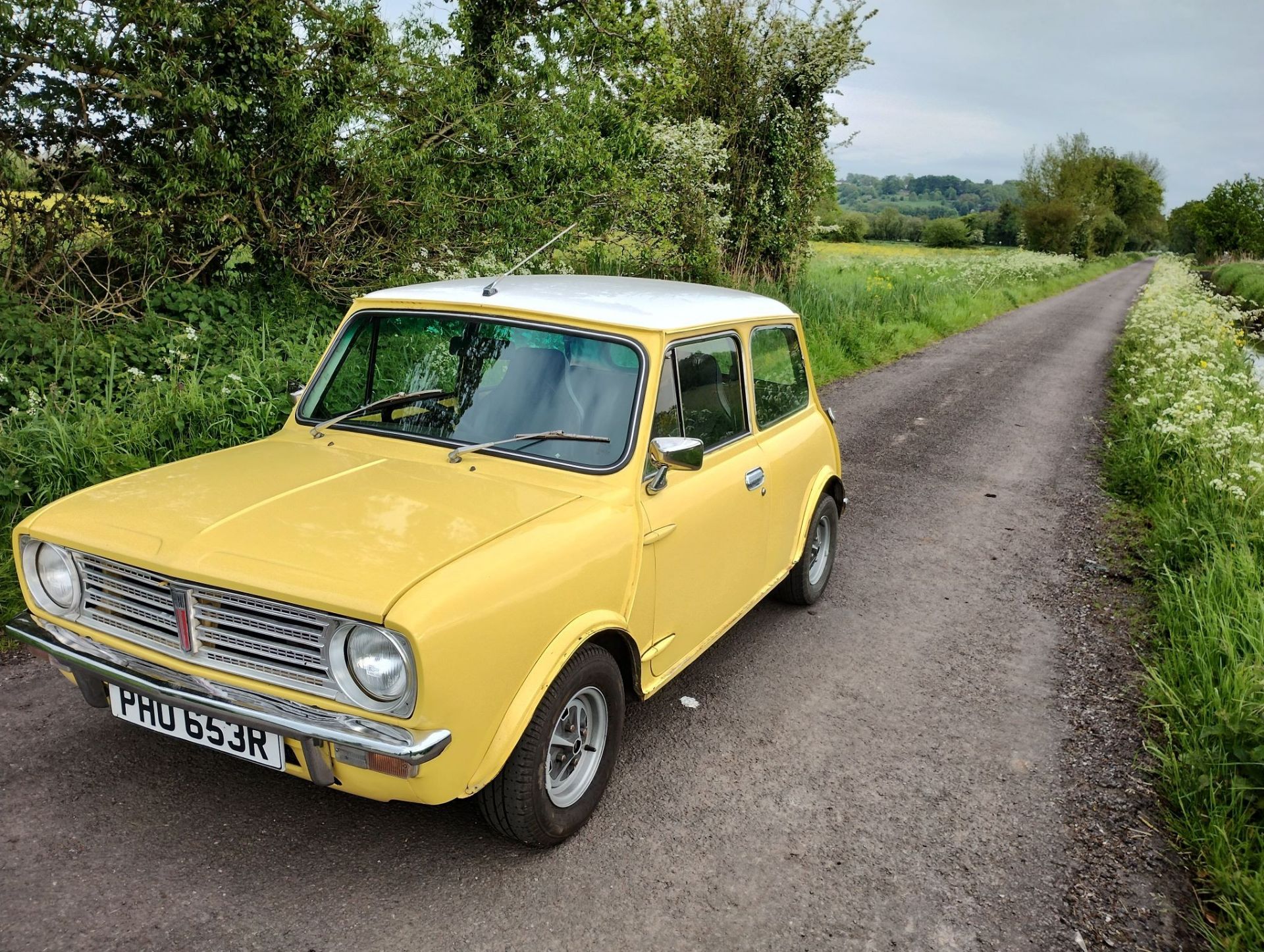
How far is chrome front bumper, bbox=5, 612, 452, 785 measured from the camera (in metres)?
2.45

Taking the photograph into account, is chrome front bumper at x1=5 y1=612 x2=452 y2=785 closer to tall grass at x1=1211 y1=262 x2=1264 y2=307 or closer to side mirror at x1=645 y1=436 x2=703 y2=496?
side mirror at x1=645 y1=436 x2=703 y2=496

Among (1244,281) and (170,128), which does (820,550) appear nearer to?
(170,128)

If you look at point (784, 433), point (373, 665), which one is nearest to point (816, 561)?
point (784, 433)

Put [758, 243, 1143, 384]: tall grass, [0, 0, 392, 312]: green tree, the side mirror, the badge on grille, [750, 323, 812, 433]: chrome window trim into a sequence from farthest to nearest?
[758, 243, 1143, 384]: tall grass < [0, 0, 392, 312]: green tree < [750, 323, 812, 433]: chrome window trim < the side mirror < the badge on grille

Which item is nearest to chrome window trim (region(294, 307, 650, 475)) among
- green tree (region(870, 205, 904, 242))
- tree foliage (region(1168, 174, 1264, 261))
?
tree foliage (region(1168, 174, 1264, 261))

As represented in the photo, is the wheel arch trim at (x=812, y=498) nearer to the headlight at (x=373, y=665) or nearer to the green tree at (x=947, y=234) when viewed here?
the headlight at (x=373, y=665)

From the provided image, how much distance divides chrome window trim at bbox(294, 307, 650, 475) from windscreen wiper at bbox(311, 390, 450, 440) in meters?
0.03

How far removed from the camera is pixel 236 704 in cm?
261

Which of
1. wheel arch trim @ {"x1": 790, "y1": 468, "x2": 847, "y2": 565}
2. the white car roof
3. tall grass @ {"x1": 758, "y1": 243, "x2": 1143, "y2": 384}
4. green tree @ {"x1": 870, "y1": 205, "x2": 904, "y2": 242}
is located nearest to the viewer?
the white car roof

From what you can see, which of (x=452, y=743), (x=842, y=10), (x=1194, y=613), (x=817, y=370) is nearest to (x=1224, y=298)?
(x=842, y=10)

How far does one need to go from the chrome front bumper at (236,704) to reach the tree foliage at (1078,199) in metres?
74.6

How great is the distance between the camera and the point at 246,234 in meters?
7.16

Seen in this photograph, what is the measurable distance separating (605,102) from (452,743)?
889 centimetres

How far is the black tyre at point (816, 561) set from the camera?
Result: 16.7 ft
